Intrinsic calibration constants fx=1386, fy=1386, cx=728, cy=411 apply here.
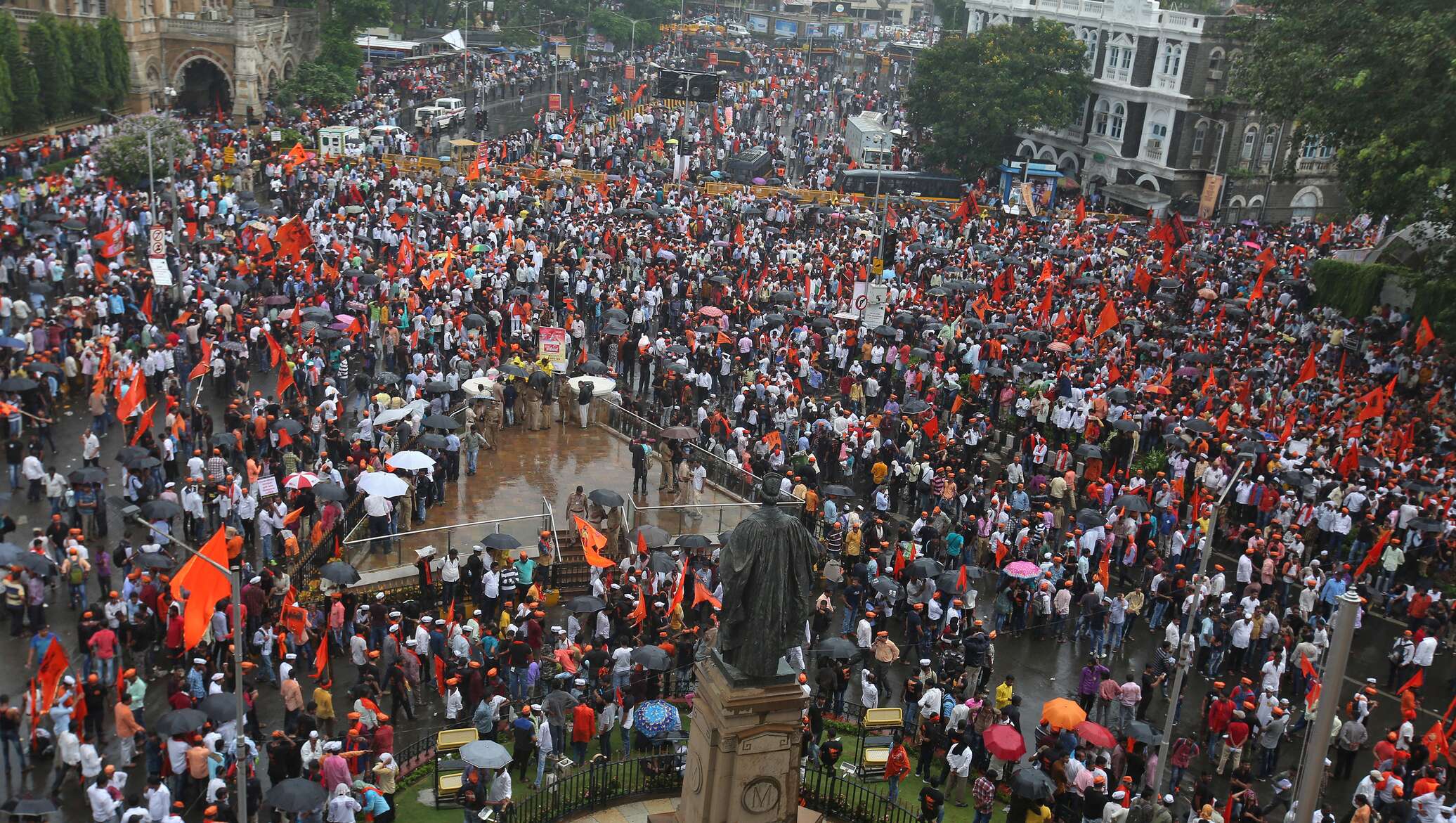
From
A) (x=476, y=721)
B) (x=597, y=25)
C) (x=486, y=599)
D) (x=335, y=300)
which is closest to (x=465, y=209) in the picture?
(x=335, y=300)

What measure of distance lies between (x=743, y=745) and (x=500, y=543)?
34.1ft

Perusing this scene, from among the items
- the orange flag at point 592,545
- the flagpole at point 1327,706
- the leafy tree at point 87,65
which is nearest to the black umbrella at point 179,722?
the orange flag at point 592,545

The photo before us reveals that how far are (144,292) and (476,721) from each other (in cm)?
2042

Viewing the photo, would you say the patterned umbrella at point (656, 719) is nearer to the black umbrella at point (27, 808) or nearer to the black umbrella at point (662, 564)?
the black umbrella at point (662, 564)

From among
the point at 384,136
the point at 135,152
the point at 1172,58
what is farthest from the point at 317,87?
the point at 1172,58

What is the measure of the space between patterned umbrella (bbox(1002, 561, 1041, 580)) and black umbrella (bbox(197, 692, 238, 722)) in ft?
41.1

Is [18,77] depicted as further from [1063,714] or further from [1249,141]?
[1063,714]

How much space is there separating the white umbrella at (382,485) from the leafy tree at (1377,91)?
78.4 feet

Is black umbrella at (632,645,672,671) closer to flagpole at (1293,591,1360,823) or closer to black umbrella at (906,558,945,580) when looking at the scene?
black umbrella at (906,558,945,580)

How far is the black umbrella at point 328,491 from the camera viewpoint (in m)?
22.8

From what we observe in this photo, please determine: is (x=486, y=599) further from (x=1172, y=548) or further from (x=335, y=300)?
(x=335, y=300)

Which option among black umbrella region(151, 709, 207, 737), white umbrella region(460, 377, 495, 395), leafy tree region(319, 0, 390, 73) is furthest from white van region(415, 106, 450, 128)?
black umbrella region(151, 709, 207, 737)

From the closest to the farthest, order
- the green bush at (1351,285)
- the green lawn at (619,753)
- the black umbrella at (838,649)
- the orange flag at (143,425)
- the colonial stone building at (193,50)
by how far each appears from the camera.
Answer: the green lawn at (619,753) < the black umbrella at (838,649) < the orange flag at (143,425) < the green bush at (1351,285) < the colonial stone building at (193,50)

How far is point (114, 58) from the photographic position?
2435 inches
